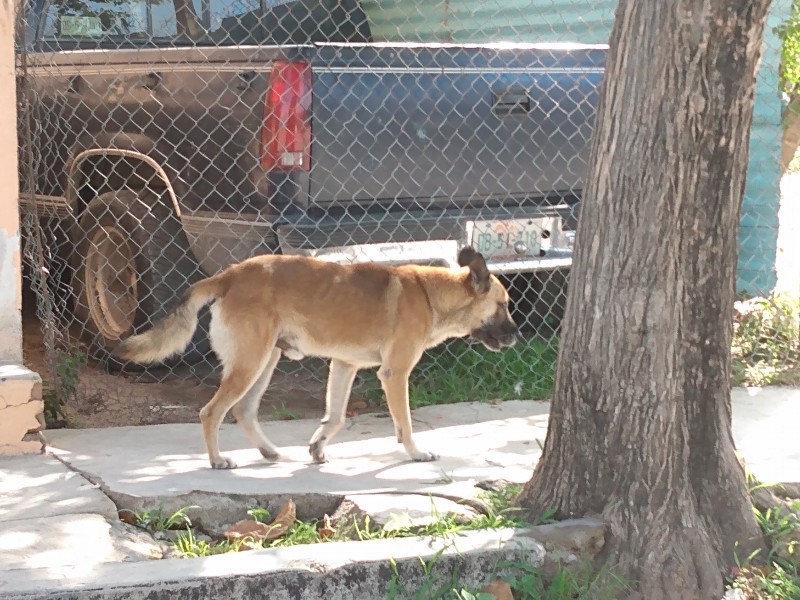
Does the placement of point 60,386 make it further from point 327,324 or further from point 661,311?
point 661,311

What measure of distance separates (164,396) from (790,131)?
4.86 meters

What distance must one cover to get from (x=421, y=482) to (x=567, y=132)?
2452 mm

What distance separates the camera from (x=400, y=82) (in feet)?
17.5

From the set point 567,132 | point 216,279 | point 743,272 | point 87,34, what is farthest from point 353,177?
point 743,272

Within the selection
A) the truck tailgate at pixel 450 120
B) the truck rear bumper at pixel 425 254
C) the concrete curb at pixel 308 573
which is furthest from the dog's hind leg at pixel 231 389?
the concrete curb at pixel 308 573

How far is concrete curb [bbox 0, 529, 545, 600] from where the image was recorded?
3.18 metres

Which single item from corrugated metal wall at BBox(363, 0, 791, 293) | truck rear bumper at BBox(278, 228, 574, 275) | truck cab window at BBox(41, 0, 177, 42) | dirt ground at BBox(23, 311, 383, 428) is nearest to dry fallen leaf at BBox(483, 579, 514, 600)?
truck rear bumper at BBox(278, 228, 574, 275)

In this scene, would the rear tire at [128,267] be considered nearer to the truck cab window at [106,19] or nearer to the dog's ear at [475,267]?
the truck cab window at [106,19]

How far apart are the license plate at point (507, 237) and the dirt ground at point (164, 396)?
3.68 feet

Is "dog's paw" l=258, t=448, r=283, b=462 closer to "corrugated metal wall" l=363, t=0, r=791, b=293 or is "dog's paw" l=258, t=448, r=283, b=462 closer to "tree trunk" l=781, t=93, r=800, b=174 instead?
"corrugated metal wall" l=363, t=0, r=791, b=293

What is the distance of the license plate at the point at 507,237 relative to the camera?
18.6ft

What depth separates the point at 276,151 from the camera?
197 inches

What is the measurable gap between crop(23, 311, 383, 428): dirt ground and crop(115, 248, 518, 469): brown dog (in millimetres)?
968

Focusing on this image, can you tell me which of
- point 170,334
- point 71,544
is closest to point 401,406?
point 170,334
